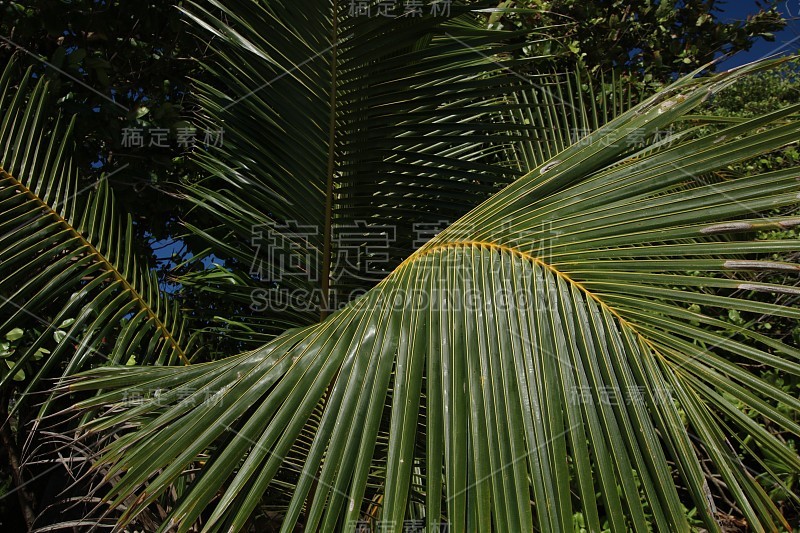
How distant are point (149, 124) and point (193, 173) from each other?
33 cm

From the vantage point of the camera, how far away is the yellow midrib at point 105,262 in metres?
1.89

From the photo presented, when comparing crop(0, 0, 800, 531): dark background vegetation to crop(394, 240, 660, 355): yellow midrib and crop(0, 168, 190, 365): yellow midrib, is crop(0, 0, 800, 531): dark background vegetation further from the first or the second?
crop(394, 240, 660, 355): yellow midrib

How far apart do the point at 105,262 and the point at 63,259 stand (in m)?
0.12

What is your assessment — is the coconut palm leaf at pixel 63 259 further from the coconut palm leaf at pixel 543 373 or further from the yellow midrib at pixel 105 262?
the coconut palm leaf at pixel 543 373

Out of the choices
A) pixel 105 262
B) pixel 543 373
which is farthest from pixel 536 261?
pixel 105 262

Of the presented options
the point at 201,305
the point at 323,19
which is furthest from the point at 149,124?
the point at 323,19

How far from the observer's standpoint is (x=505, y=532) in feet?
3.02

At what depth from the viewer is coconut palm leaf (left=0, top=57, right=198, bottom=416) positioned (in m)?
1.81

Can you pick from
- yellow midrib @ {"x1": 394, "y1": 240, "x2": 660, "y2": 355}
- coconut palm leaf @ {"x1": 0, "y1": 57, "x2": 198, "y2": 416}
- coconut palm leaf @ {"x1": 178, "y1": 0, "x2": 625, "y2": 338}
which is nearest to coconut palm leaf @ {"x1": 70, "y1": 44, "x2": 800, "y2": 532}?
yellow midrib @ {"x1": 394, "y1": 240, "x2": 660, "y2": 355}

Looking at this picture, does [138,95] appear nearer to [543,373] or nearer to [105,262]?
[105,262]

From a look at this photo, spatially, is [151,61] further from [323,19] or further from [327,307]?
[327,307]

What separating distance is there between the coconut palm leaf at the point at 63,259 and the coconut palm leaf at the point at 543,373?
0.72 metres

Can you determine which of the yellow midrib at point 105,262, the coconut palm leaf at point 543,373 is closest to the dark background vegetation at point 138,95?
the yellow midrib at point 105,262

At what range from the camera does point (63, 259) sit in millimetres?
1847
